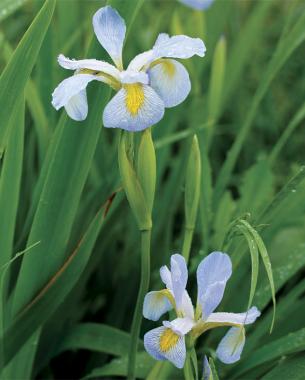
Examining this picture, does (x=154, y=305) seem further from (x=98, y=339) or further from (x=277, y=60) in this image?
(x=277, y=60)

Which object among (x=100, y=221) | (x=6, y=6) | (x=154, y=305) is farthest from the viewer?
(x=6, y=6)

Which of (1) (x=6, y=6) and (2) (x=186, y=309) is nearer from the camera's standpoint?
(2) (x=186, y=309)

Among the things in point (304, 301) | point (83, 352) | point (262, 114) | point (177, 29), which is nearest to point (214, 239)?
point (304, 301)

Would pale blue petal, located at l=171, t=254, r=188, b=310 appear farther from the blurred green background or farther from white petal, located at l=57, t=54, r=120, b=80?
white petal, located at l=57, t=54, r=120, b=80

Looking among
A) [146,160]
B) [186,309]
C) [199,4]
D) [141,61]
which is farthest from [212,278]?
[199,4]

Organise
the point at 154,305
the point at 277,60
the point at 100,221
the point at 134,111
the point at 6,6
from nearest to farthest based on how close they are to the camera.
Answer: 1. the point at 134,111
2. the point at 154,305
3. the point at 100,221
4. the point at 6,6
5. the point at 277,60

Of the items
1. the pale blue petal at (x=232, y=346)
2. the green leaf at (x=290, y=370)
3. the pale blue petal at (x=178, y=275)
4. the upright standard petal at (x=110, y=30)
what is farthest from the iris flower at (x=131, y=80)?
the green leaf at (x=290, y=370)
